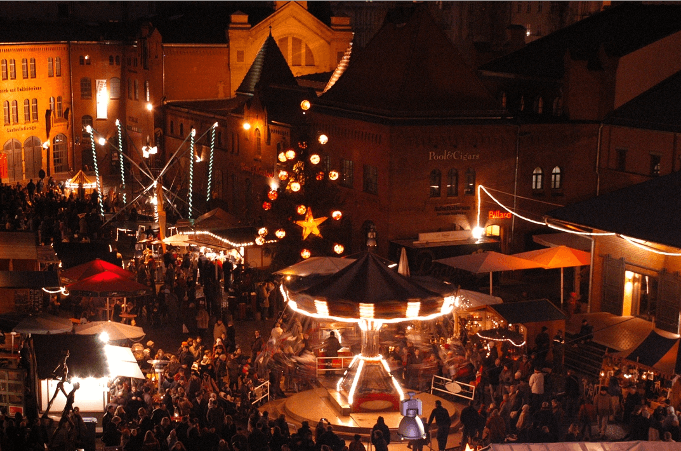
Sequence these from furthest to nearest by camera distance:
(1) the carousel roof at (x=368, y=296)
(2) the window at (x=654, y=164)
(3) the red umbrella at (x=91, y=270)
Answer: (2) the window at (x=654, y=164), (3) the red umbrella at (x=91, y=270), (1) the carousel roof at (x=368, y=296)

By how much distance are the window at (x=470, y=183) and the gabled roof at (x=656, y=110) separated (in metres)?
5.15

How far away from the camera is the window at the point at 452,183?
38.8 m

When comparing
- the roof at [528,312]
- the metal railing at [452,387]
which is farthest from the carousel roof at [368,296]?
the roof at [528,312]

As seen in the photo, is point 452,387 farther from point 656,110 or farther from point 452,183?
point 452,183

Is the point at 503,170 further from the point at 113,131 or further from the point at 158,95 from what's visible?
the point at 113,131

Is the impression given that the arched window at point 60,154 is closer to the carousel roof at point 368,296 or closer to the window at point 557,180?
the window at point 557,180

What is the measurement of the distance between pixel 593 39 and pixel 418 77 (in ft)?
26.9

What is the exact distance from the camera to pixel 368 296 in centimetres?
2283

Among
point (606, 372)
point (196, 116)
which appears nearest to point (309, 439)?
point (606, 372)

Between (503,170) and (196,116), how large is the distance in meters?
20.6

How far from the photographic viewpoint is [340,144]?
4084 centimetres

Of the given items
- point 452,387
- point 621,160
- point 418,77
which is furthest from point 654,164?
point 452,387

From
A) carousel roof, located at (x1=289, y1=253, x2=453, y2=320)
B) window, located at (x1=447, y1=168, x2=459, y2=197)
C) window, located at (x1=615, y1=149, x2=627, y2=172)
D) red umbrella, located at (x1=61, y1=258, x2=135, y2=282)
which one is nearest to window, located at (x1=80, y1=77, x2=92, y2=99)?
window, located at (x1=447, y1=168, x2=459, y2=197)

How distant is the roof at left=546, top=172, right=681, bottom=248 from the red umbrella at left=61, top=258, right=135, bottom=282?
38.3 ft
